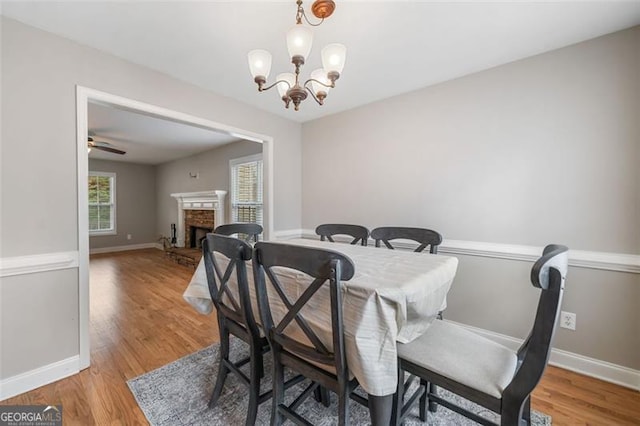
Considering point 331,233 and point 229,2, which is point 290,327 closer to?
point 331,233

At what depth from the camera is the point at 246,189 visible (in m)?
4.99

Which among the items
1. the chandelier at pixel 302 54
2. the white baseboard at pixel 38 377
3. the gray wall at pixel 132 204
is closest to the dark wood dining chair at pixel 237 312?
the chandelier at pixel 302 54

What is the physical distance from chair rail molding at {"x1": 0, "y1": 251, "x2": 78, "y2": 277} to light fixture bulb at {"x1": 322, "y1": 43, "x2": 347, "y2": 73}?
2.23 metres

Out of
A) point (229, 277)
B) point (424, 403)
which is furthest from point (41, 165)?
point (424, 403)

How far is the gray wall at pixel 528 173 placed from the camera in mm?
1820

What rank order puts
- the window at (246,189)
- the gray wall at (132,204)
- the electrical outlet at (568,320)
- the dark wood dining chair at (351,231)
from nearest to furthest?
the electrical outlet at (568,320) < the dark wood dining chair at (351,231) < the window at (246,189) < the gray wall at (132,204)

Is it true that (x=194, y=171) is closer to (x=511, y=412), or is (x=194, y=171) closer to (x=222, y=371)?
(x=222, y=371)

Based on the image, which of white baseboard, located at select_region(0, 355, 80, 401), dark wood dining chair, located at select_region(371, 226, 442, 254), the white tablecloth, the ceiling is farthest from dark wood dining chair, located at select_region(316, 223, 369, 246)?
white baseboard, located at select_region(0, 355, 80, 401)

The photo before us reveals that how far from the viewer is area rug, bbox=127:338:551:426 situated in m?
1.51

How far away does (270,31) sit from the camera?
1836mm

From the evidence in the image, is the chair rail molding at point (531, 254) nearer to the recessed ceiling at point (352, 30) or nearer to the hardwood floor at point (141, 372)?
the hardwood floor at point (141, 372)

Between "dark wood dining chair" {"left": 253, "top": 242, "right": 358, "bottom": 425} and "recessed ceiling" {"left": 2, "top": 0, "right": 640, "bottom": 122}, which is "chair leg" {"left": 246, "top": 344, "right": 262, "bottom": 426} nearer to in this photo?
"dark wood dining chair" {"left": 253, "top": 242, "right": 358, "bottom": 425}

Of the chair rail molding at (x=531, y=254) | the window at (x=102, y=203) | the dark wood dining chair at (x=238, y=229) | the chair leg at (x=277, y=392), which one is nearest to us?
Answer: the chair leg at (x=277, y=392)

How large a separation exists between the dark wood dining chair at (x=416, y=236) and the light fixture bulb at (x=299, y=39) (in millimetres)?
1499
